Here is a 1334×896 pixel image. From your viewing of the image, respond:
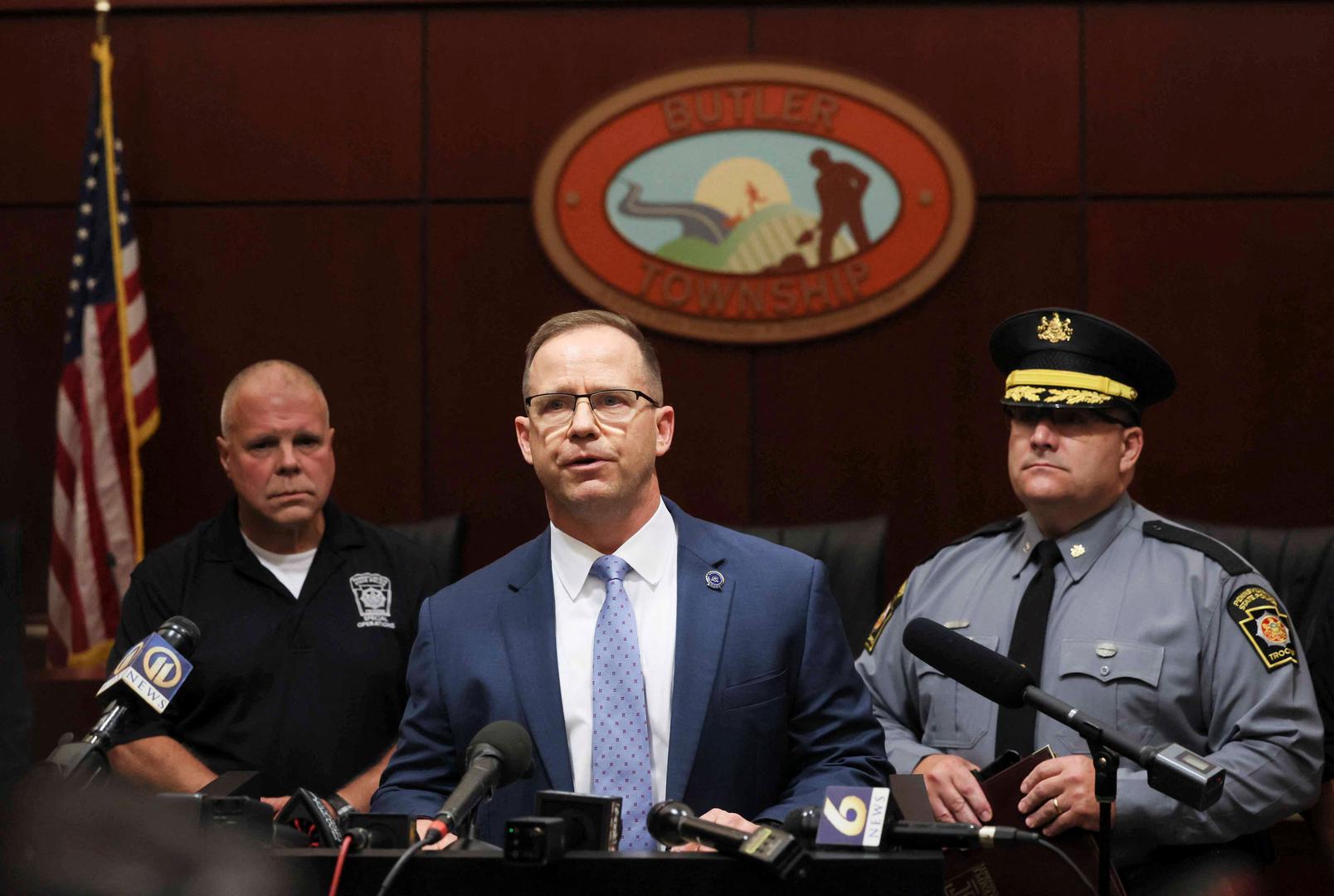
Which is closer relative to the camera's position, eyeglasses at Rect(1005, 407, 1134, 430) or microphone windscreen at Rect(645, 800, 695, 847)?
microphone windscreen at Rect(645, 800, 695, 847)

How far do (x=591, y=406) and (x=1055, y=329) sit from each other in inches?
46.7

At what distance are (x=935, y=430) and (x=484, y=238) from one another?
152 centimetres

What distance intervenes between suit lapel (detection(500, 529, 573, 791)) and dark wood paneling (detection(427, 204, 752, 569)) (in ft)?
7.25

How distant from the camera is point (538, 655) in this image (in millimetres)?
2176

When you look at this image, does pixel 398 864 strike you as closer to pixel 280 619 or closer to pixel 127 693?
pixel 127 693

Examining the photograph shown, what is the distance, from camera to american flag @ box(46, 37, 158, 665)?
13.6 ft

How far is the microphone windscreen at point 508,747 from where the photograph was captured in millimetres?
1602

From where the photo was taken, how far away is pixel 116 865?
1.45 metres

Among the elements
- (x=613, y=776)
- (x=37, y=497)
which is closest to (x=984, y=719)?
(x=613, y=776)

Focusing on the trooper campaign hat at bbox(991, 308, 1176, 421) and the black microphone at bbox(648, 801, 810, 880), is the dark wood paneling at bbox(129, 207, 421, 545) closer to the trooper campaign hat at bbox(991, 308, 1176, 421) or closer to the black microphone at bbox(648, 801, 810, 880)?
the trooper campaign hat at bbox(991, 308, 1176, 421)

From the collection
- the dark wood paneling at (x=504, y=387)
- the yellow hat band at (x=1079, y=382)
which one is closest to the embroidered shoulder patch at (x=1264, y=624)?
the yellow hat band at (x=1079, y=382)

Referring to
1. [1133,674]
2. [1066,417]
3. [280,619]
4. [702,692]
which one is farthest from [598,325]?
[280,619]

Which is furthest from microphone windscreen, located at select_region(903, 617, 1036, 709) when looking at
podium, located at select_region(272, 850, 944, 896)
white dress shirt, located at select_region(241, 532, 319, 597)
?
white dress shirt, located at select_region(241, 532, 319, 597)

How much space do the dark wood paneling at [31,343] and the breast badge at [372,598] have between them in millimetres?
1696
